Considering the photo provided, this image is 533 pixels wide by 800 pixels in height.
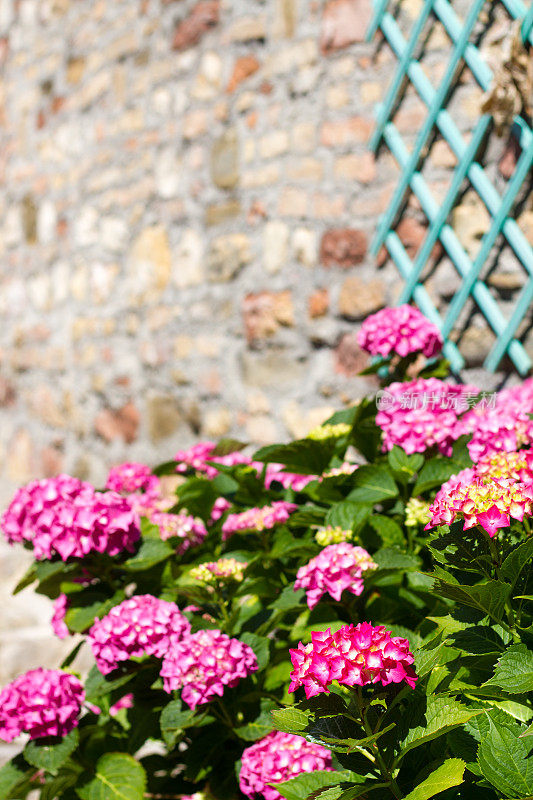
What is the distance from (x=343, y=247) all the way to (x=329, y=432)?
41.6 inches

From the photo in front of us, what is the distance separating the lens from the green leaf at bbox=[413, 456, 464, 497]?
134 centimetres

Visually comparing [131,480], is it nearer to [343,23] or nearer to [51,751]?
[51,751]

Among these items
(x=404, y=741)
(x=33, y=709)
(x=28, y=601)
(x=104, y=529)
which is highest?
(x=404, y=741)

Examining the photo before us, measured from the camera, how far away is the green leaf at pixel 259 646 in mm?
1218

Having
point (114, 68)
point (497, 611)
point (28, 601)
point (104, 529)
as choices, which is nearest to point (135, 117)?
point (114, 68)

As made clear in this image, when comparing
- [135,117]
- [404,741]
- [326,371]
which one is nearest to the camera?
[404,741]

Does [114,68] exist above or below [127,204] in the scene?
above

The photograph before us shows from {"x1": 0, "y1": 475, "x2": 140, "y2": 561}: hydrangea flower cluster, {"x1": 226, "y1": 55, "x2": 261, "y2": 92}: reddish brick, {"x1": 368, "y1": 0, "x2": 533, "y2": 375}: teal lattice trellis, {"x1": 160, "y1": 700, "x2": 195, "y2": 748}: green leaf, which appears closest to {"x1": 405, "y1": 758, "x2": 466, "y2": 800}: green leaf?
{"x1": 160, "y1": 700, "x2": 195, "y2": 748}: green leaf

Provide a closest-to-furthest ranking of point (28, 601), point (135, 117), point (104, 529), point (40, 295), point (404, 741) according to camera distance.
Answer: point (404, 741), point (104, 529), point (28, 601), point (135, 117), point (40, 295)

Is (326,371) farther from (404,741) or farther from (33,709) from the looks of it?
(404,741)

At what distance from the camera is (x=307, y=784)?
0.93 m

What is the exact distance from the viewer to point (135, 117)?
3.31 metres

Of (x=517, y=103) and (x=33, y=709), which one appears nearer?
(x=33, y=709)

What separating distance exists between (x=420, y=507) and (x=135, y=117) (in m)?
2.58
